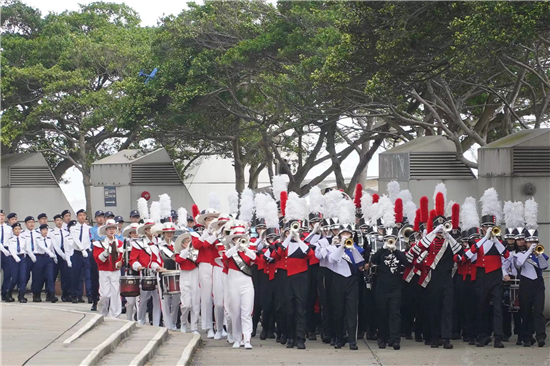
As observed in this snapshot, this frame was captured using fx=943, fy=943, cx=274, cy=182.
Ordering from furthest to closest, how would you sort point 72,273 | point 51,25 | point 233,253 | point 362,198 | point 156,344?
point 51,25 < point 72,273 < point 362,198 < point 233,253 < point 156,344

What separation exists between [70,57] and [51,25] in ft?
10.0

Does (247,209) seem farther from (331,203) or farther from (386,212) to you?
(386,212)

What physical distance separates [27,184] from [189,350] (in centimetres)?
2020

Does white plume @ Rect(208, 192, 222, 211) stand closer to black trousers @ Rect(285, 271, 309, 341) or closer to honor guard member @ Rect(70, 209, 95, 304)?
black trousers @ Rect(285, 271, 309, 341)

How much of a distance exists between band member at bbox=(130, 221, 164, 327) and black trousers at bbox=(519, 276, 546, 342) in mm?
5713

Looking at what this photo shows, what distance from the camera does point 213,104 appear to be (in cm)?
2975

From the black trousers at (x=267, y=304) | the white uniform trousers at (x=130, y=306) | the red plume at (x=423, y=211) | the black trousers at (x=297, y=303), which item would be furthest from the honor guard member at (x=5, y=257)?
the red plume at (x=423, y=211)

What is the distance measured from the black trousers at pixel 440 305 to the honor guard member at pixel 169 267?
13.7 feet

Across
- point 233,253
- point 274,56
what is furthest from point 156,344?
point 274,56

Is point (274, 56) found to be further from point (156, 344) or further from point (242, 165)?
point (156, 344)

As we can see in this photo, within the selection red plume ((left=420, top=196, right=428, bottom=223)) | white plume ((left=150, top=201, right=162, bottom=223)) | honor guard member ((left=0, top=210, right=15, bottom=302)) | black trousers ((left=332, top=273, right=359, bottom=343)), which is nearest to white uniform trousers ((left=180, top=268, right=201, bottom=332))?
white plume ((left=150, top=201, right=162, bottom=223))

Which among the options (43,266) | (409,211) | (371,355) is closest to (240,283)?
(371,355)

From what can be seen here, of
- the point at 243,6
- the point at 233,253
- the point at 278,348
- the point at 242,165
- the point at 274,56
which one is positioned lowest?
the point at 278,348

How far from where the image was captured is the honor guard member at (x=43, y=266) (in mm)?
21031
